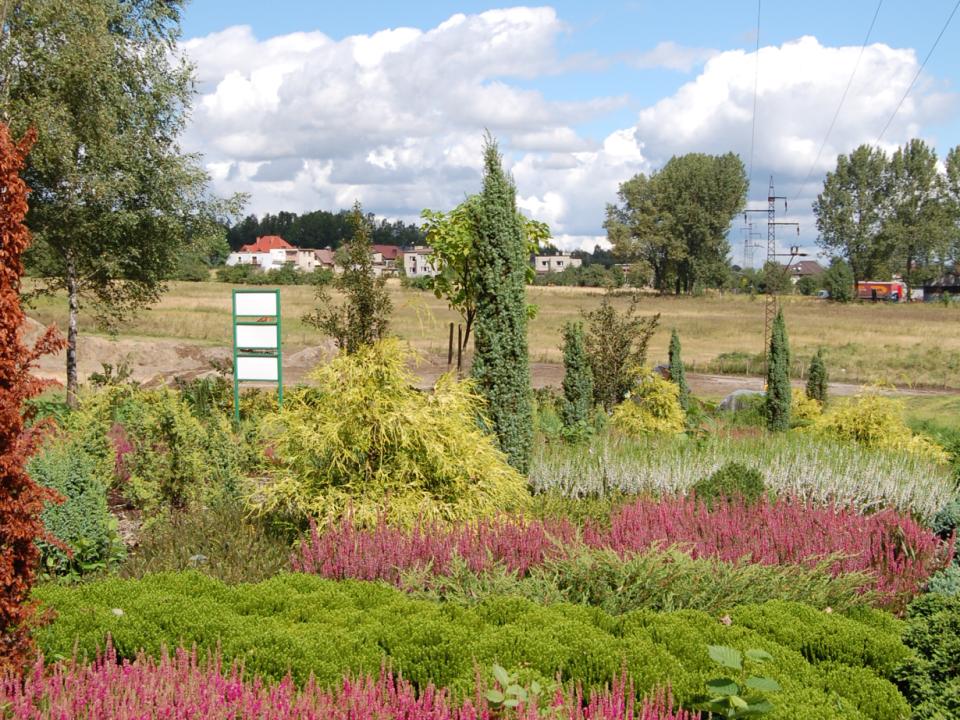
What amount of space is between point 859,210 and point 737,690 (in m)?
77.8

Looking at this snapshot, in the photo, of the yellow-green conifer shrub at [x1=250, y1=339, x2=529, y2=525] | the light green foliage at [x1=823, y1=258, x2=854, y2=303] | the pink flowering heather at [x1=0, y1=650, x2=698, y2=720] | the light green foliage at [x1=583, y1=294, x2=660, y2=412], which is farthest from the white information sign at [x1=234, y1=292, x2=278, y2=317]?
the light green foliage at [x1=823, y1=258, x2=854, y2=303]

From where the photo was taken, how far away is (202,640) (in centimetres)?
365

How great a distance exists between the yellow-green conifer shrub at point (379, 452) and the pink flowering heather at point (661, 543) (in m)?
0.35

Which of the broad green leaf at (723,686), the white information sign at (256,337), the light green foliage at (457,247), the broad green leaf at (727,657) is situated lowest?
the broad green leaf at (723,686)

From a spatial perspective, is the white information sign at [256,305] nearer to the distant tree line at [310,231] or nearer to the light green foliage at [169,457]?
the light green foliage at [169,457]

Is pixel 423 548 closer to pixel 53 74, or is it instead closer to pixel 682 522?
pixel 682 522

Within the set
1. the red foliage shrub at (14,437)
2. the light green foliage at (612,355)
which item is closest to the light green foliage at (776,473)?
the red foliage shrub at (14,437)

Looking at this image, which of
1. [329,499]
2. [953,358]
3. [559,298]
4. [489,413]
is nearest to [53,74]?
[489,413]

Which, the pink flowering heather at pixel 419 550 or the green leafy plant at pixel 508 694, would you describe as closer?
the green leafy plant at pixel 508 694

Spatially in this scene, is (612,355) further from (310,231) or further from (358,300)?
(310,231)

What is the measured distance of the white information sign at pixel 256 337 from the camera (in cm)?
1091

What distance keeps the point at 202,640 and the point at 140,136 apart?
1188 cm

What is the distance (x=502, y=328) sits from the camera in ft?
27.5

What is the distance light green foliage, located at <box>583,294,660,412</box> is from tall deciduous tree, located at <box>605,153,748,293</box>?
191 ft
